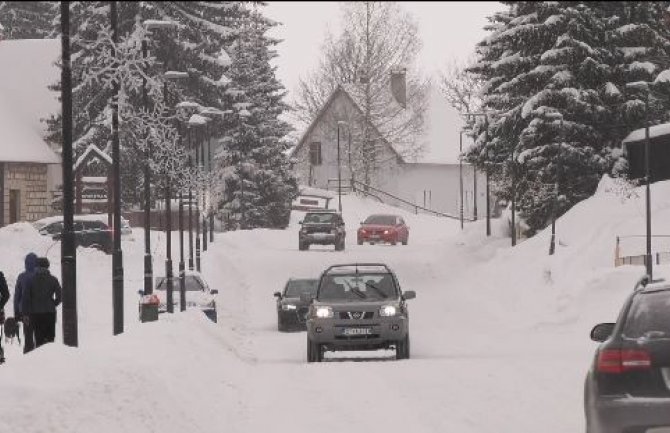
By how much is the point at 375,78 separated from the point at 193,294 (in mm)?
62851

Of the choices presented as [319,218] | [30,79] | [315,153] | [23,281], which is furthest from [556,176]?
[315,153]

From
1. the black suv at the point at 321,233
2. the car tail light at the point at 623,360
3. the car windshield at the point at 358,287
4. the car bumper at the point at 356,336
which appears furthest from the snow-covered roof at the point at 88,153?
the car tail light at the point at 623,360

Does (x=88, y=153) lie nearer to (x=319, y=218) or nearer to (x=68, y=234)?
(x=319, y=218)

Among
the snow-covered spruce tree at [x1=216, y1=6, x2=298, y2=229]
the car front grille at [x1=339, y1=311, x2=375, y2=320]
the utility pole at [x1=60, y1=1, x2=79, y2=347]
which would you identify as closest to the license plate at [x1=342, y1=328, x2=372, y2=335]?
the car front grille at [x1=339, y1=311, x2=375, y2=320]

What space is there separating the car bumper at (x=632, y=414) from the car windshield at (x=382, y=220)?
194 feet

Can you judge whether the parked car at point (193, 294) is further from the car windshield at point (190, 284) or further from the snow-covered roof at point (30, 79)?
the snow-covered roof at point (30, 79)

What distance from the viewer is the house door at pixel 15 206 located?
57781mm

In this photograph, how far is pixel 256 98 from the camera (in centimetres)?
7812

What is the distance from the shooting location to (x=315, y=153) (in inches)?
4067

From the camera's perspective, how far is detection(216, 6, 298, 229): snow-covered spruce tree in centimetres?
7600

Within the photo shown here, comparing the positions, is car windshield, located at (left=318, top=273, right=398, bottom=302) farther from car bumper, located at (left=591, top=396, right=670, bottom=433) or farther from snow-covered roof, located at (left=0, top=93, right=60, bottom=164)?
snow-covered roof, located at (left=0, top=93, right=60, bottom=164)

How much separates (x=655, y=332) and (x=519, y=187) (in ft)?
131

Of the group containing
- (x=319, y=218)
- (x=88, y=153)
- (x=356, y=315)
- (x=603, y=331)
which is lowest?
(x=356, y=315)

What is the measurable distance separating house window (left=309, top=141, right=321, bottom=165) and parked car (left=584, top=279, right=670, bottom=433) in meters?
92.5
